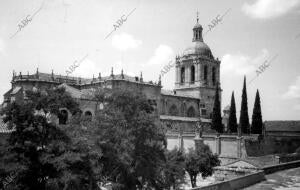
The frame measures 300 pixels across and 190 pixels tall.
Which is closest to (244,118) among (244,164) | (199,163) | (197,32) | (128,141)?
(199,163)

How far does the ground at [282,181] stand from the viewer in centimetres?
1680

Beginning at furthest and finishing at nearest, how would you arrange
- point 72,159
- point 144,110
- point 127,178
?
point 144,110 → point 127,178 → point 72,159

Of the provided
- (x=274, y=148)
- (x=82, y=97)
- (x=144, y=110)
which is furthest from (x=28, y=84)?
(x=274, y=148)

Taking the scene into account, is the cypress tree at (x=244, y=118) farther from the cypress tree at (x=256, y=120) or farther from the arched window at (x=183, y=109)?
the arched window at (x=183, y=109)

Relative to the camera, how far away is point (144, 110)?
903 inches

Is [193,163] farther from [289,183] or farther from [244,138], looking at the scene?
[289,183]

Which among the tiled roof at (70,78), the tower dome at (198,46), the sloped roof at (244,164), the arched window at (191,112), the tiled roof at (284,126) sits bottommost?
the sloped roof at (244,164)

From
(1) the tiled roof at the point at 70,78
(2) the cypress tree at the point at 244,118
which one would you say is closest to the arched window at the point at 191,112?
(1) the tiled roof at the point at 70,78

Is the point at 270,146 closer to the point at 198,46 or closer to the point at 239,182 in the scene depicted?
the point at 198,46

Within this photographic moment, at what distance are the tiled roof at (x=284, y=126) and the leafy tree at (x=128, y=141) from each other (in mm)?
46617

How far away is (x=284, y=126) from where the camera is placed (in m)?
64.4

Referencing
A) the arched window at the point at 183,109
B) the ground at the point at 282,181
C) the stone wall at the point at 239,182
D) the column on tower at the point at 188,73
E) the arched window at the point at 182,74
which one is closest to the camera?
the stone wall at the point at 239,182

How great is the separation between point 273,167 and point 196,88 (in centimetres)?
4871

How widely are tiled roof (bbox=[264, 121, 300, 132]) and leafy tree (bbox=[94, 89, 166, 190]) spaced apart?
46617 mm
